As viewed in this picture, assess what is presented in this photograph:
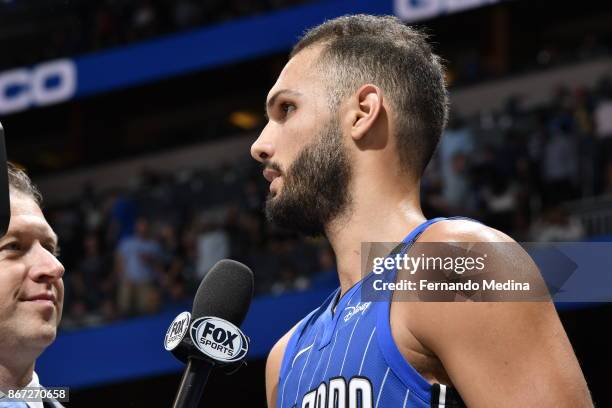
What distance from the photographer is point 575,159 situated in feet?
28.3

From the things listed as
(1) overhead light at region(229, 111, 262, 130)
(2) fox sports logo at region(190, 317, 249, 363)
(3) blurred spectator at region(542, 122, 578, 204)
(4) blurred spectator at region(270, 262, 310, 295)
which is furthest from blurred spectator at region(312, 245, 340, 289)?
(1) overhead light at region(229, 111, 262, 130)

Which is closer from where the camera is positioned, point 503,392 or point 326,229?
point 503,392

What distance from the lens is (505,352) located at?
1675 millimetres

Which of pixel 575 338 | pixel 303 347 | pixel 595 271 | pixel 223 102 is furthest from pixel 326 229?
pixel 223 102

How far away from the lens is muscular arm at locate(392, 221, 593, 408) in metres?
1.65

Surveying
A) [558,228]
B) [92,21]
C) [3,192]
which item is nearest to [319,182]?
[3,192]

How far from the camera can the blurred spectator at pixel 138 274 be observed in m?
9.57

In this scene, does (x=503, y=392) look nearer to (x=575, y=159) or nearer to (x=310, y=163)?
(x=310, y=163)

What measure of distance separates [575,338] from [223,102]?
988cm

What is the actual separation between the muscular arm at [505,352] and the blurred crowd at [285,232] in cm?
598

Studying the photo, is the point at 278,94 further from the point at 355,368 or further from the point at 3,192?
the point at 3,192

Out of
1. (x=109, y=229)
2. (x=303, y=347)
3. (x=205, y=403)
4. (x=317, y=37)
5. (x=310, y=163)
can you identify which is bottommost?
(x=205, y=403)

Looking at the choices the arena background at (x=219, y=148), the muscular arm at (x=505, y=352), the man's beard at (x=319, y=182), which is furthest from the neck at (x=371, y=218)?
the arena background at (x=219, y=148)

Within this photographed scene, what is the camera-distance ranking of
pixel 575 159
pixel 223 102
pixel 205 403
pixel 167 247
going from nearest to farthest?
pixel 575 159
pixel 205 403
pixel 167 247
pixel 223 102
